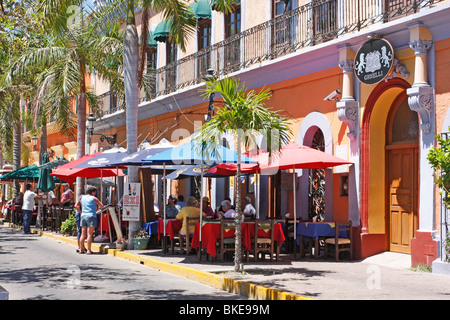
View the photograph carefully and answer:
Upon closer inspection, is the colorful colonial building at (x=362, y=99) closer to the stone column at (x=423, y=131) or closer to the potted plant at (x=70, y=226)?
the stone column at (x=423, y=131)

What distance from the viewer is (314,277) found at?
37.4 ft

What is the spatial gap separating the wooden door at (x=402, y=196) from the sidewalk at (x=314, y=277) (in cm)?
44

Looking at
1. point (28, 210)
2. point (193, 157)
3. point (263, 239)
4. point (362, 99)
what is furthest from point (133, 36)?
point (28, 210)

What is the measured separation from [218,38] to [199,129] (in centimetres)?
1061

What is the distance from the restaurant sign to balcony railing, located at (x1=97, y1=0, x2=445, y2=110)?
21.3 inches

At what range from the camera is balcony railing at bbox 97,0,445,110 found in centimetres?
1465

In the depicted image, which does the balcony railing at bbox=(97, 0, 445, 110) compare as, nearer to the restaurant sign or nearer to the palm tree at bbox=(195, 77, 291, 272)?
the restaurant sign

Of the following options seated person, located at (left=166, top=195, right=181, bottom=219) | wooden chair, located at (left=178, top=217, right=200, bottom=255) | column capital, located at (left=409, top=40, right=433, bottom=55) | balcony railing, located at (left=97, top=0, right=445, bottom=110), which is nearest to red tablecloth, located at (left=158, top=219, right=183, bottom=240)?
wooden chair, located at (left=178, top=217, right=200, bottom=255)

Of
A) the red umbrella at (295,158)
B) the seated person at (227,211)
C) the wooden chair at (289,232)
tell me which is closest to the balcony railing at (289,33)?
the red umbrella at (295,158)

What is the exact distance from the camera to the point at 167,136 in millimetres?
25953

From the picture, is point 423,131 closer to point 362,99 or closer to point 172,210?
point 362,99

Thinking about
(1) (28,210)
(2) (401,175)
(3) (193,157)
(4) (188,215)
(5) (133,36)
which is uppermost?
(5) (133,36)

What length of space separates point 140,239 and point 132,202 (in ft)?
3.12

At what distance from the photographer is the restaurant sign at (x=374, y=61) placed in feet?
46.5
